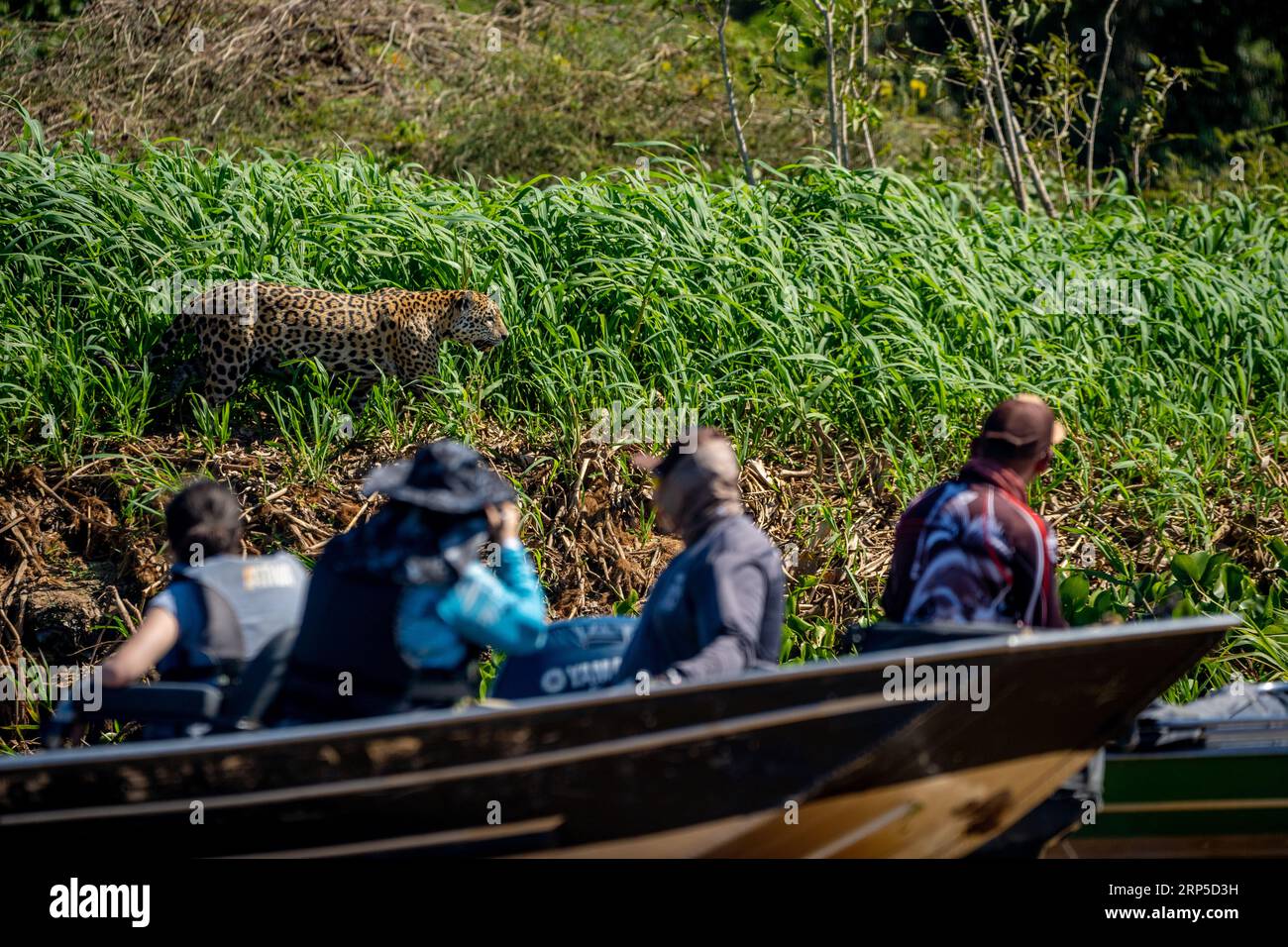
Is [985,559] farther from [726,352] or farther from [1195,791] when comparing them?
[726,352]

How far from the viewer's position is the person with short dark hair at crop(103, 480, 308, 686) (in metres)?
3.83

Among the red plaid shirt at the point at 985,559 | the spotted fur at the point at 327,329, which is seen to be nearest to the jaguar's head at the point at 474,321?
the spotted fur at the point at 327,329

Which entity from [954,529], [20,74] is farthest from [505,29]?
[954,529]

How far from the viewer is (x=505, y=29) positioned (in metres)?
12.5

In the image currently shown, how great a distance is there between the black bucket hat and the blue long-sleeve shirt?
18 cm

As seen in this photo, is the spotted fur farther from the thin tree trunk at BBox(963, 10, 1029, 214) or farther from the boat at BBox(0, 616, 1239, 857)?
the thin tree trunk at BBox(963, 10, 1029, 214)

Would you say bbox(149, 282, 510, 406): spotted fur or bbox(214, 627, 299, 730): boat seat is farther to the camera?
bbox(149, 282, 510, 406): spotted fur

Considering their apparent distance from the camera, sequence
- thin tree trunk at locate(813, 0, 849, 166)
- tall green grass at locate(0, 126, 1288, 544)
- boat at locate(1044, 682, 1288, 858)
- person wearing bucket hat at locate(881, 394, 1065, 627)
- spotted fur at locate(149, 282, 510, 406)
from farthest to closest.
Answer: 1. thin tree trunk at locate(813, 0, 849, 166)
2. tall green grass at locate(0, 126, 1288, 544)
3. spotted fur at locate(149, 282, 510, 406)
4. boat at locate(1044, 682, 1288, 858)
5. person wearing bucket hat at locate(881, 394, 1065, 627)

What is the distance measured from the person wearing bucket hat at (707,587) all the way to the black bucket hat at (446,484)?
21.5 inches

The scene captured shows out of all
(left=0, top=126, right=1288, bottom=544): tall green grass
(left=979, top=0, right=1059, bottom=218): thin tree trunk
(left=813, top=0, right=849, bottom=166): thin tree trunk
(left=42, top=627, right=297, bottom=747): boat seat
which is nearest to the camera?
(left=42, top=627, right=297, bottom=747): boat seat

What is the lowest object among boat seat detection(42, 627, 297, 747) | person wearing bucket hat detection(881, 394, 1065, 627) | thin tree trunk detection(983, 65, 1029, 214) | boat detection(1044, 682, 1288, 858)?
boat detection(1044, 682, 1288, 858)

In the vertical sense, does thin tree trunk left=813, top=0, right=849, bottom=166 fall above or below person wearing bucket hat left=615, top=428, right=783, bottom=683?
above

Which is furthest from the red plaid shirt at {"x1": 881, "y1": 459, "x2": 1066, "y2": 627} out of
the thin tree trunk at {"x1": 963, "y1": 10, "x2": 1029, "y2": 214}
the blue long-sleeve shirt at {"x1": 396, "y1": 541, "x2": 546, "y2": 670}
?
the thin tree trunk at {"x1": 963, "y1": 10, "x2": 1029, "y2": 214}

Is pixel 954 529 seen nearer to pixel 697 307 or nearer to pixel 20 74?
pixel 697 307
